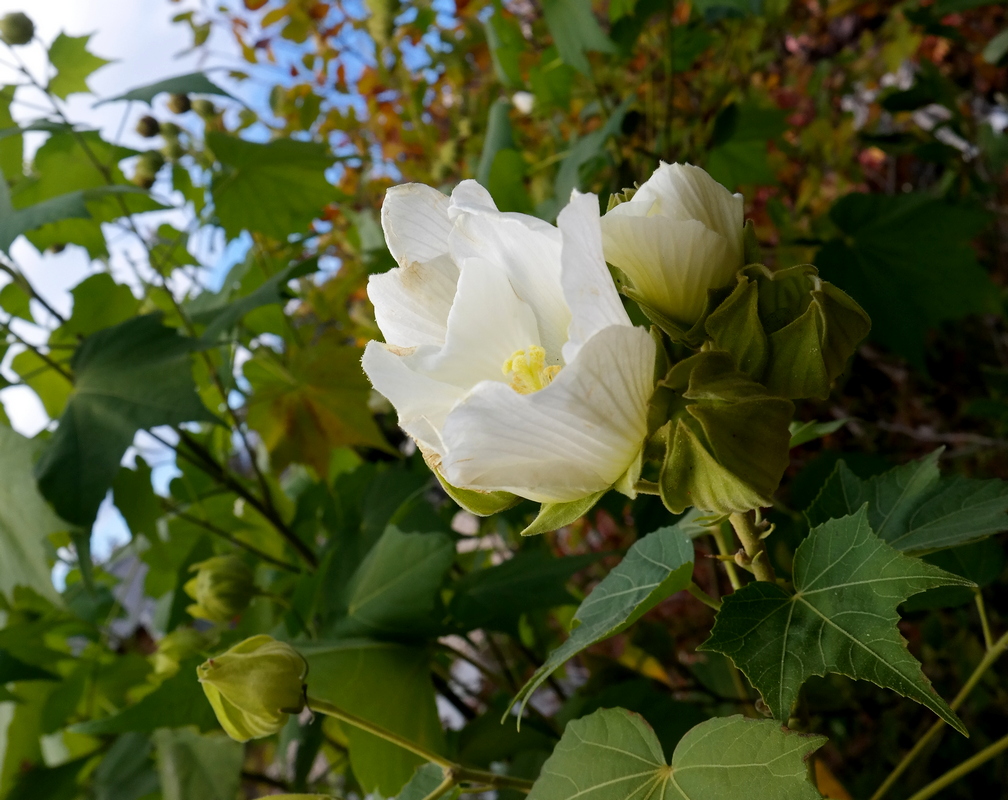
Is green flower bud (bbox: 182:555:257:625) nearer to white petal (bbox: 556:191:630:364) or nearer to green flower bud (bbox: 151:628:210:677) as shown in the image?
green flower bud (bbox: 151:628:210:677)

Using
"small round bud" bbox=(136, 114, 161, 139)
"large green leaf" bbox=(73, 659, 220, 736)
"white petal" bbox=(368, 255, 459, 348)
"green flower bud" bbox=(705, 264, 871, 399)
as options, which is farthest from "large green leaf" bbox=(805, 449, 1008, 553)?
"small round bud" bbox=(136, 114, 161, 139)

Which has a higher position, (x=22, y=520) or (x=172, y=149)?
(x=172, y=149)

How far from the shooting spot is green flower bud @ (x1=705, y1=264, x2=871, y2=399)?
0.97 feet

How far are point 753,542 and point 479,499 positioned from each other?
0.40 feet

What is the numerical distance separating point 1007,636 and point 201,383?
908 millimetres

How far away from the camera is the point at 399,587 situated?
0.62 m

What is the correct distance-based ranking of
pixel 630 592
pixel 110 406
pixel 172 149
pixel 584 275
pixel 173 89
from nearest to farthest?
pixel 584 275
pixel 630 592
pixel 110 406
pixel 173 89
pixel 172 149

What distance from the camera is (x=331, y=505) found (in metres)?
0.93

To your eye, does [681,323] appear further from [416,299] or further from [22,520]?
[22,520]

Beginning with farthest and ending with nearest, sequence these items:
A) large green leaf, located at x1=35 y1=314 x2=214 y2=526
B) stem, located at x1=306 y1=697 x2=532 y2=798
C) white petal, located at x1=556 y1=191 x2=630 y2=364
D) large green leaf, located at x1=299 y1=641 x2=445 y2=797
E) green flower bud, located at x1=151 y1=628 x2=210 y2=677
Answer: green flower bud, located at x1=151 y1=628 x2=210 y2=677
large green leaf, located at x1=35 y1=314 x2=214 y2=526
large green leaf, located at x1=299 y1=641 x2=445 y2=797
stem, located at x1=306 y1=697 x2=532 y2=798
white petal, located at x1=556 y1=191 x2=630 y2=364

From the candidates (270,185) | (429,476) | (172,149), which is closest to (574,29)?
(270,185)

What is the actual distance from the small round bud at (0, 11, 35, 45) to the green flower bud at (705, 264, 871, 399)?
0.94 meters

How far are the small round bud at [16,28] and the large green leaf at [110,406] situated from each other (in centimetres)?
41

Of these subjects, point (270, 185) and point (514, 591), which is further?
point (270, 185)
